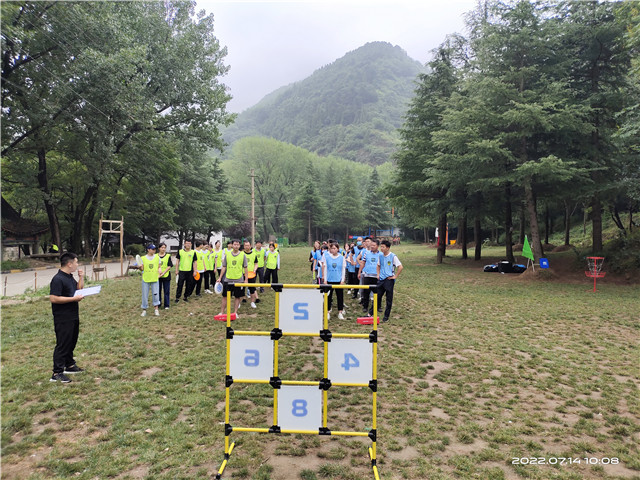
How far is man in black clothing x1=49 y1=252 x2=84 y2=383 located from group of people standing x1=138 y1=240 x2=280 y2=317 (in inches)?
93.9

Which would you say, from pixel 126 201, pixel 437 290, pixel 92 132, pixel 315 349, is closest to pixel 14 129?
pixel 92 132

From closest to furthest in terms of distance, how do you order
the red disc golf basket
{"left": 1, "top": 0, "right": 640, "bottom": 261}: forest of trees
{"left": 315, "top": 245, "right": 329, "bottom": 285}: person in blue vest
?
{"left": 315, "top": 245, "right": 329, "bottom": 285}: person in blue vest, the red disc golf basket, {"left": 1, "top": 0, "right": 640, "bottom": 261}: forest of trees

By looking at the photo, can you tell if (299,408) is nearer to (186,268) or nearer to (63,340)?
(63,340)

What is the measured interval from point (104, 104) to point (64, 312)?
18608 mm

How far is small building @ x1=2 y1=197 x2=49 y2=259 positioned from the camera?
2706 cm

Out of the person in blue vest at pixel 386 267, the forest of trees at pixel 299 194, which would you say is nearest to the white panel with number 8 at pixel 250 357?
the person in blue vest at pixel 386 267

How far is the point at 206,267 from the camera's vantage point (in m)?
12.5

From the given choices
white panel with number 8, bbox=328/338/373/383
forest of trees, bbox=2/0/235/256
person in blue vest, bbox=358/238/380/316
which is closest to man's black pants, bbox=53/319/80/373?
white panel with number 8, bbox=328/338/373/383

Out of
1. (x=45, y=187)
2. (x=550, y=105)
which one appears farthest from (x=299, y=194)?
(x=550, y=105)

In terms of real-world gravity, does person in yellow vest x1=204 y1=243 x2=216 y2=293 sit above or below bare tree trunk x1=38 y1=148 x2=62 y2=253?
below

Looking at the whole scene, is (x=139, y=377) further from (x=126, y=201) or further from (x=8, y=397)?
(x=126, y=201)

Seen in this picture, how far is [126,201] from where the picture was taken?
30.4m

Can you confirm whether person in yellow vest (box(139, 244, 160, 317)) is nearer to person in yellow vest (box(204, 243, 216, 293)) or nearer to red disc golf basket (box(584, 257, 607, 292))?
person in yellow vest (box(204, 243, 216, 293))

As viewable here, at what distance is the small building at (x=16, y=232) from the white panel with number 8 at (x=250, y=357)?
108 ft
